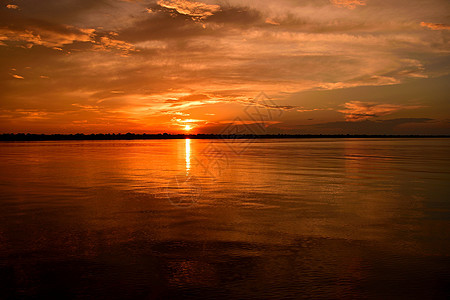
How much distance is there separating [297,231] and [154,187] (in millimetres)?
11166

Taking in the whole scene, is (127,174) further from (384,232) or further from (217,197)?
(384,232)

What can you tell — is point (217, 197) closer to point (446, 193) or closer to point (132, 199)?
point (132, 199)

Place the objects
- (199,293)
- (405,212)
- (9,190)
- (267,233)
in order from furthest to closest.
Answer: (9,190) < (405,212) < (267,233) < (199,293)

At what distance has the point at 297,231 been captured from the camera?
36.6 feet

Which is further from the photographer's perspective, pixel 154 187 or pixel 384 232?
pixel 154 187

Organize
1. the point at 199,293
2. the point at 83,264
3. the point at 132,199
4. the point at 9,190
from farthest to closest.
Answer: the point at 9,190
the point at 132,199
the point at 83,264
the point at 199,293

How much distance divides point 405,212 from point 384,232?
138 inches

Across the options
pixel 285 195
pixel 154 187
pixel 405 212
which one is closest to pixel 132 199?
pixel 154 187

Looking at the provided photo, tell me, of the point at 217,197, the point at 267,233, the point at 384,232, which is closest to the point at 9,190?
the point at 217,197

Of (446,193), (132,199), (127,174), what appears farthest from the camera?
(127,174)

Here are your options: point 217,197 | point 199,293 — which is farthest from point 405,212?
point 199,293

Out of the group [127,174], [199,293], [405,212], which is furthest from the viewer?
[127,174]

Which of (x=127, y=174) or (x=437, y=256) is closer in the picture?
(x=437, y=256)

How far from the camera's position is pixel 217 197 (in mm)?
17297
